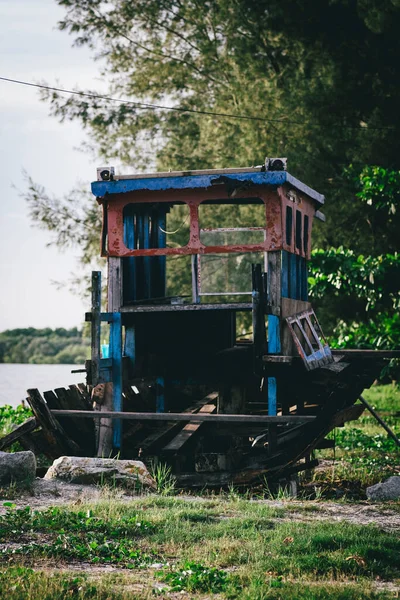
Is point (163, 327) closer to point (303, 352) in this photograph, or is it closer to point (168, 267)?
point (303, 352)

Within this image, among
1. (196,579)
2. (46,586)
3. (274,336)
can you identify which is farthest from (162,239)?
(46,586)

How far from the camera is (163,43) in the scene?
35875 mm

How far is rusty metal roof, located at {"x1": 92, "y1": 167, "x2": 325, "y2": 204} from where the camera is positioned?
44.9 ft

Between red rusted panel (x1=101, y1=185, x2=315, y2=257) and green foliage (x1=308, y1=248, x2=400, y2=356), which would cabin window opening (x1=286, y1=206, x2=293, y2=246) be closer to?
red rusted panel (x1=101, y1=185, x2=315, y2=257)

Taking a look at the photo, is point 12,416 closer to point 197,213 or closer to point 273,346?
point 197,213

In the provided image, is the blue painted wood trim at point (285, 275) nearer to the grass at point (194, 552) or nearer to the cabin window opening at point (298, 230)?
the cabin window opening at point (298, 230)

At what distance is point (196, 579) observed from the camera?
7.25 m

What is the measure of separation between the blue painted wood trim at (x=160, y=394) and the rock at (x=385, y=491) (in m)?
5.25

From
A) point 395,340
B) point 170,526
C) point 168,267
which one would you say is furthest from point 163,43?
point 170,526

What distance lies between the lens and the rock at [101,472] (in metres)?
11.9

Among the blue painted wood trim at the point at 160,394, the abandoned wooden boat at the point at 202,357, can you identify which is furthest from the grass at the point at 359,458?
the blue painted wood trim at the point at 160,394

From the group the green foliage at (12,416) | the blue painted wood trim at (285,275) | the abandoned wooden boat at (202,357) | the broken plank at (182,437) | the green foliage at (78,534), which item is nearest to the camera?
the green foliage at (78,534)

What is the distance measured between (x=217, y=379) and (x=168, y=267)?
19337mm

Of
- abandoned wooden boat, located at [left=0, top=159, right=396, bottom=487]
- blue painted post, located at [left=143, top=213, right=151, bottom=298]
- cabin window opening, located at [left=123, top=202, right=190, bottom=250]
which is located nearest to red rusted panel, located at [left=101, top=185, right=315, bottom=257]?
abandoned wooden boat, located at [left=0, top=159, right=396, bottom=487]
